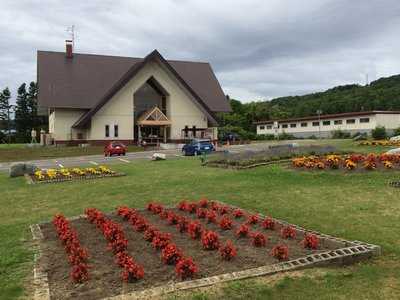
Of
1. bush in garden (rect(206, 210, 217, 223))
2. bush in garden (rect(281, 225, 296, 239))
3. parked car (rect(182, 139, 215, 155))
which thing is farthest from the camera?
parked car (rect(182, 139, 215, 155))

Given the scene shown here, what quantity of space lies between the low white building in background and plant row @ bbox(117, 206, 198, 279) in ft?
163

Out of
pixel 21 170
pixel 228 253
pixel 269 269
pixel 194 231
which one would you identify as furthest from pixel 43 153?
pixel 269 269

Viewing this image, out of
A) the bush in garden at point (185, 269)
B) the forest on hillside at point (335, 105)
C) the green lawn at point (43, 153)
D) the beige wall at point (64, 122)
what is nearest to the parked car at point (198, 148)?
the green lawn at point (43, 153)

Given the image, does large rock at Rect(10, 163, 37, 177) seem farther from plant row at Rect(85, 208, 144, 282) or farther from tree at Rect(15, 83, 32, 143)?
tree at Rect(15, 83, 32, 143)

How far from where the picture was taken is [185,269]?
220 inches

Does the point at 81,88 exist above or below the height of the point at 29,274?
above

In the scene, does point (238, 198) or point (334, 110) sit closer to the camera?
point (238, 198)

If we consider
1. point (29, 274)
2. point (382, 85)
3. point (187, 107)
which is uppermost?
point (382, 85)

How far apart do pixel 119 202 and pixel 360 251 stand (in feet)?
23.1

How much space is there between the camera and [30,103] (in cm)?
8988

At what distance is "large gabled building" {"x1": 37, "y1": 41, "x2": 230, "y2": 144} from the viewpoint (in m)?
47.1

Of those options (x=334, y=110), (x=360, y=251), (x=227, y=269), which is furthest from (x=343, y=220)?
(x=334, y=110)

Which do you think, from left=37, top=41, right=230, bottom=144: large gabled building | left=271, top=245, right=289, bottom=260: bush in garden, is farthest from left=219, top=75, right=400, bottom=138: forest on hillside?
left=271, top=245, right=289, bottom=260: bush in garden

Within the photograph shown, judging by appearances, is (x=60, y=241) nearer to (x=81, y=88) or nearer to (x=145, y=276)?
(x=145, y=276)
